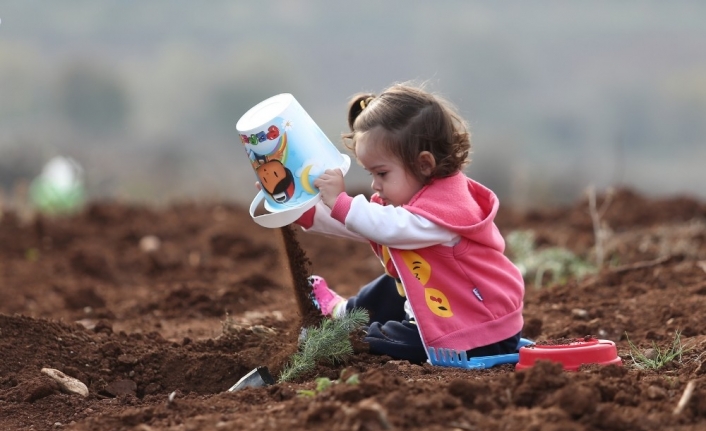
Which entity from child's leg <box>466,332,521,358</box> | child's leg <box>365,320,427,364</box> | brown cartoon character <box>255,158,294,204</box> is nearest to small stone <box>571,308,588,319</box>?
child's leg <box>466,332,521,358</box>

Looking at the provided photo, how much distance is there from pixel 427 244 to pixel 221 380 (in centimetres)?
101

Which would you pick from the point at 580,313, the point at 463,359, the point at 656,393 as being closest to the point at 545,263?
the point at 580,313

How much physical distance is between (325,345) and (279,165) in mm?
691

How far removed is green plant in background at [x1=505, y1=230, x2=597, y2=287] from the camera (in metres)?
6.32

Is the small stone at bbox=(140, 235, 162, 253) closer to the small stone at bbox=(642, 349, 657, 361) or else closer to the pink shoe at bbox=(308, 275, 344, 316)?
the pink shoe at bbox=(308, 275, 344, 316)

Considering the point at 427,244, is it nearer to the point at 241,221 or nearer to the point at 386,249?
the point at 386,249

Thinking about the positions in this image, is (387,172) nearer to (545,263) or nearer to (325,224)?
(325,224)

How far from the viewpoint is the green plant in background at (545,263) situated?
6.32 meters

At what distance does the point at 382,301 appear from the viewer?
420 cm

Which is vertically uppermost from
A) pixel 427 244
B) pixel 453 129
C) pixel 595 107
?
pixel 453 129

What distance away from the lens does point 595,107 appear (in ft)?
43.8

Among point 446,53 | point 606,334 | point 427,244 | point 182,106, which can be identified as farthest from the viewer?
point 182,106

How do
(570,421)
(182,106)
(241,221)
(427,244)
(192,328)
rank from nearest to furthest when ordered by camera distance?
(570,421)
(427,244)
(192,328)
(241,221)
(182,106)

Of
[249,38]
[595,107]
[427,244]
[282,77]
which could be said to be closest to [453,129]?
[427,244]
